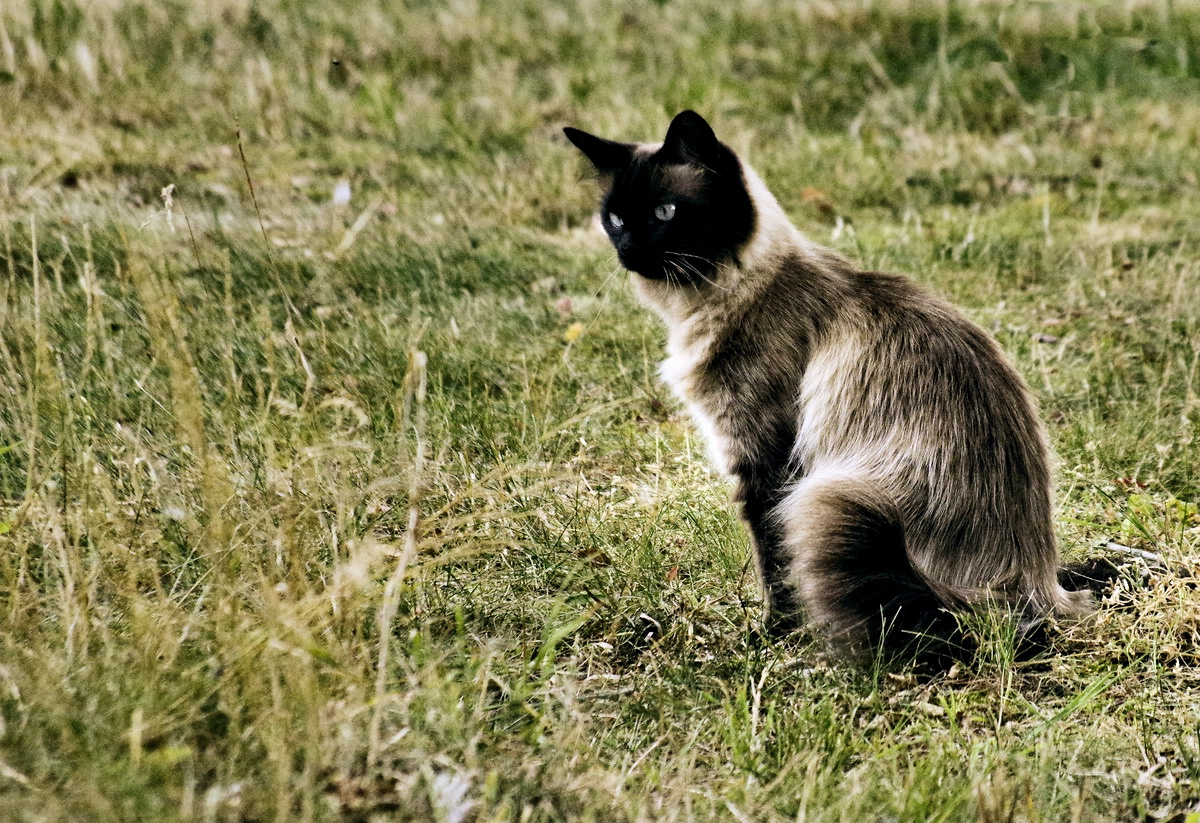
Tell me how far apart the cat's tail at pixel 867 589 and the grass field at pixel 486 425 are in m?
0.09

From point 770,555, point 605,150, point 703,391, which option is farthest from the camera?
point 605,150

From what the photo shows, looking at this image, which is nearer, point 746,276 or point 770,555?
point 770,555

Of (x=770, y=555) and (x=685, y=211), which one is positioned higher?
(x=685, y=211)

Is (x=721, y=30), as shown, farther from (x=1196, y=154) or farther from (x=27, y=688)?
(x=27, y=688)

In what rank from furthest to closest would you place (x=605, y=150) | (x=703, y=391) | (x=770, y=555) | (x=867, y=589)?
(x=605, y=150), (x=703, y=391), (x=770, y=555), (x=867, y=589)

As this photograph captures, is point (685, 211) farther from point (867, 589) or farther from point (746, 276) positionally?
point (867, 589)

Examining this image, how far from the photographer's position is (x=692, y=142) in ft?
9.96

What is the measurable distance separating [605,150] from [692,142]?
0.34 meters

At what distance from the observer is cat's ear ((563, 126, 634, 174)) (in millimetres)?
3258

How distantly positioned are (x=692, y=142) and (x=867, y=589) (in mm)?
1306

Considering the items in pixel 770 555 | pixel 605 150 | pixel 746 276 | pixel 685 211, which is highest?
pixel 605 150

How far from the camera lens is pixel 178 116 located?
6246 millimetres

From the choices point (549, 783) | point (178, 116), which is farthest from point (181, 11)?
point (549, 783)

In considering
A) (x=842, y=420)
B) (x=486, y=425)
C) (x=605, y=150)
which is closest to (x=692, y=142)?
(x=605, y=150)
